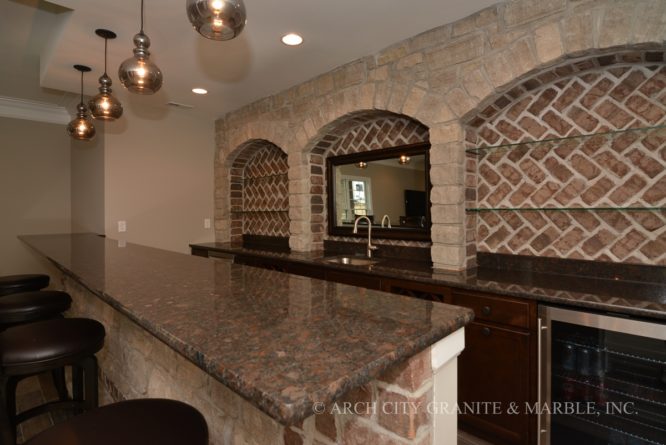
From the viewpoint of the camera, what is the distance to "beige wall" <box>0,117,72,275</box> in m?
4.23

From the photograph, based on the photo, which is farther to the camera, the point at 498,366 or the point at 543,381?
the point at 498,366

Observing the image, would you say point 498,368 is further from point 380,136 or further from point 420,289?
point 380,136

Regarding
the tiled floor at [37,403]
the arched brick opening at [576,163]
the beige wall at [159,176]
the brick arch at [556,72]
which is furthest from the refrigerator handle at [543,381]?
the beige wall at [159,176]

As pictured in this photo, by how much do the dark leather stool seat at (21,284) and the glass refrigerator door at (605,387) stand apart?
3.37 metres

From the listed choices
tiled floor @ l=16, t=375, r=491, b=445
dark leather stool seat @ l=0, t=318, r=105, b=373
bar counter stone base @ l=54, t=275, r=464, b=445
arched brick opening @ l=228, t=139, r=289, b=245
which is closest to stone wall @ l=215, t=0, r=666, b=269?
arched brick opening @ l=228, t=139, r=289, b=245

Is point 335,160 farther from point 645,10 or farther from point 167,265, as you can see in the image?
point 645,10

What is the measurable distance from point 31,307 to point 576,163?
3.15 metres

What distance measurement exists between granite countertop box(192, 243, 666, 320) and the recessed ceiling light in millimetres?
1670

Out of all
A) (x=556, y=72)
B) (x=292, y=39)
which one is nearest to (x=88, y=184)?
(x=292, y=39)

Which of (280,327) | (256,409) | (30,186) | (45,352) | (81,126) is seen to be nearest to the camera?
(280,327)

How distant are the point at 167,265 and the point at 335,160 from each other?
2.14 meters

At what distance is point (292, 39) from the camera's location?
2.58 metres

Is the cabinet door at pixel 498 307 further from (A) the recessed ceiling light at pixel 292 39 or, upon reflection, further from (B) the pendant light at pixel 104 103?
(B) the pendant light at pixel 104 103

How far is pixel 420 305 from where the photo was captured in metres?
0.98
